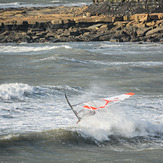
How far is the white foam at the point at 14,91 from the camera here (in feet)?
59.9

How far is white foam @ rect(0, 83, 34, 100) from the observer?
59.9ft

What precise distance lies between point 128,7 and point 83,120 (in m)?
65.9

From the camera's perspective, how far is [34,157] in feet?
33.2

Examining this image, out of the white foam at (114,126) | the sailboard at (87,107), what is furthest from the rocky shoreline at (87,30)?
the sailboard at (87,107)

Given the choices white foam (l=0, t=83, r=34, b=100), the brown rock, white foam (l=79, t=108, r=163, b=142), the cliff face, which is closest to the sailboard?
white foam (l=79, t=108, r=163, b=142)

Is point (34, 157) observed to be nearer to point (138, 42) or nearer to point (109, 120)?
point (109, 120)

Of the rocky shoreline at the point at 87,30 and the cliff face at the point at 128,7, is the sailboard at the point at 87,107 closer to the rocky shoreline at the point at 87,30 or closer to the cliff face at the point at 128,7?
the rocky shoreline at the point at 87,30

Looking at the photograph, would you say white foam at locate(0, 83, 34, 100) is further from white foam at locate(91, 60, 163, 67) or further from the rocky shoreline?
the rocky shoreline

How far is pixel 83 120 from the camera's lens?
43.4 ft

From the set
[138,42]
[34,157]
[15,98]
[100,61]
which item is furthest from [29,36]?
[34,157]

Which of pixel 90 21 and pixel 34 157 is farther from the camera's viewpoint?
pixel 90 21

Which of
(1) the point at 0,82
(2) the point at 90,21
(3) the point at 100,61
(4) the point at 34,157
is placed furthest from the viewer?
(2) the point at 90,21

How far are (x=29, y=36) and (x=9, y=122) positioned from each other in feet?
156

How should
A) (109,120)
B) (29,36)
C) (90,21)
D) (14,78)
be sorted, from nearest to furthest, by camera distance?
(109,120)
(14,78)
(29,36)
(90,21)
